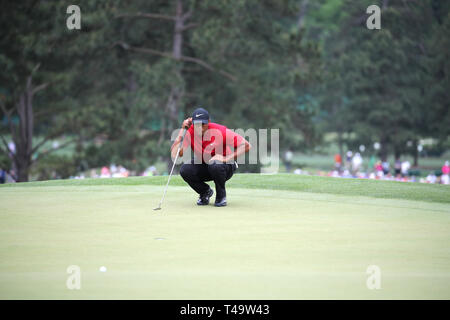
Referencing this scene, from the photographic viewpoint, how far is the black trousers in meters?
9.41

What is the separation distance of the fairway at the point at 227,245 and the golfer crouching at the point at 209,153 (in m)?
0.30

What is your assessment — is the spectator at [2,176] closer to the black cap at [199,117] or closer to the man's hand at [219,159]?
the man's hand at [219,159]

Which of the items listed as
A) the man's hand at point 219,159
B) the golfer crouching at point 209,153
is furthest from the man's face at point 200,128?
the man's hand at point 219,159

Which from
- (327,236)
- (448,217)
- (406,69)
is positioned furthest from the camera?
(406,69)

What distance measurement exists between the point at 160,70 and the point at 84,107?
3943mm

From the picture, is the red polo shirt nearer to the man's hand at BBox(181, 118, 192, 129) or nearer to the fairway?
Result: the man's hand at BBox(181, 118, 192, 129)

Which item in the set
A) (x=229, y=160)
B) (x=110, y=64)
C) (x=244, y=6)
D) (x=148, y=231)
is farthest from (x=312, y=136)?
(x=148, y=231)

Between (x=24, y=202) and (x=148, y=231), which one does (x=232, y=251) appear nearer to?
(x=148, y=231)

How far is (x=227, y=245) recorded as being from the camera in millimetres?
6176

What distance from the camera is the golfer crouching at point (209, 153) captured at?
9406 mm

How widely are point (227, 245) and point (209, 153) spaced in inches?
139

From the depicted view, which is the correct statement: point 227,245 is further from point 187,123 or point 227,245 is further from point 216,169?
point 187,123

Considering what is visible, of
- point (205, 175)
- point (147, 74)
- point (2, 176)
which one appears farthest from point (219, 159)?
point (147, 74)

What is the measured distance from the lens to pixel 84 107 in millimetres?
32031
